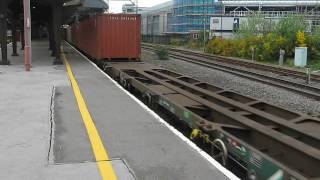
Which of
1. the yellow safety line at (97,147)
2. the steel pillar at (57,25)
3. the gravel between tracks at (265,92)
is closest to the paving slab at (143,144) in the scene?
the yellow safety line at (97,147)

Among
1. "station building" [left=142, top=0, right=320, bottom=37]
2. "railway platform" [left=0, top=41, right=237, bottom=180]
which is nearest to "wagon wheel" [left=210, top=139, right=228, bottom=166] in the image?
"railway platform" [left=0, top=41, right=237, bottom=180]

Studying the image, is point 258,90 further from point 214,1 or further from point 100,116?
point 214,1

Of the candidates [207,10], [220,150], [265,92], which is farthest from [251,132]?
[207,10]

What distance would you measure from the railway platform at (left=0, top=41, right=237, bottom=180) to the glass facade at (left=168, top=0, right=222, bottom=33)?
253 ft

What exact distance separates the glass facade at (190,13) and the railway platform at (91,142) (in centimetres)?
7710

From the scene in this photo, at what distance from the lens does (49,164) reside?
256 inches

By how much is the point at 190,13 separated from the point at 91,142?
83963 mm

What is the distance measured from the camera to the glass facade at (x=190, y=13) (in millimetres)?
89125

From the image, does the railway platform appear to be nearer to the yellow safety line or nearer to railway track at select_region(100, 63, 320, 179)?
the yellow safety line

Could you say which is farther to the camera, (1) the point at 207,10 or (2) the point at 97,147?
(1) the point at 207,10

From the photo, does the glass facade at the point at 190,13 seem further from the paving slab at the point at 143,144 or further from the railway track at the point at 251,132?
the paving slab at the point at 143,144

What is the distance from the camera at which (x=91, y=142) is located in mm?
7758

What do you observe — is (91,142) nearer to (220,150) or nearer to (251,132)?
(220,150)

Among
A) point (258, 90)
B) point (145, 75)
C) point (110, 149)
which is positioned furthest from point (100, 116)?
point (258, 90)
